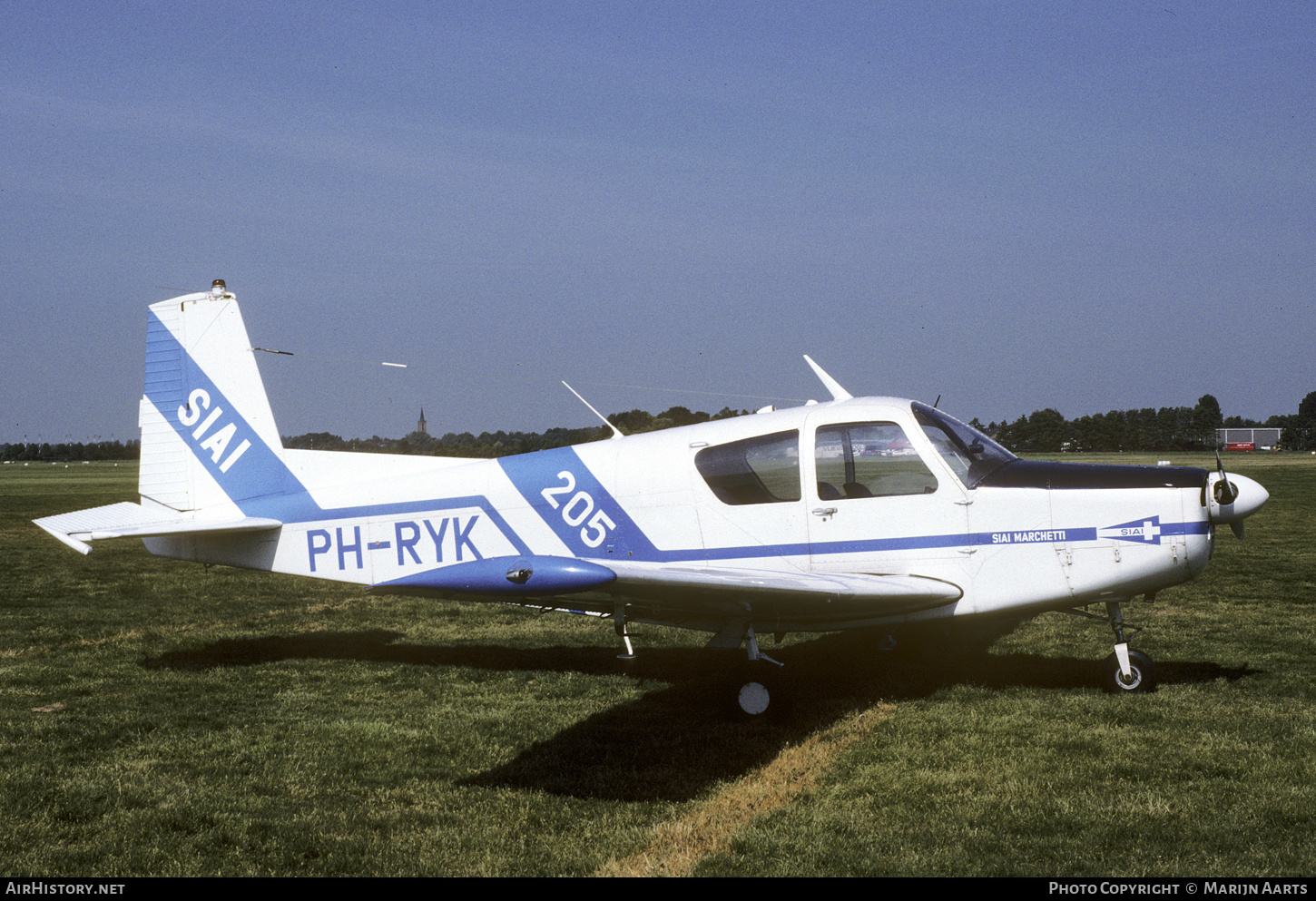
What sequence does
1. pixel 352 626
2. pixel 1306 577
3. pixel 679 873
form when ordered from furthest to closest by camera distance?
pixel 1306 577 < pixel 352 626 < pixel 679 873

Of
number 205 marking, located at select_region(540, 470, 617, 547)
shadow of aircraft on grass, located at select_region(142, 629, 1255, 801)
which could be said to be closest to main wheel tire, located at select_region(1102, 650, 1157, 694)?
shadow of aircraft on grass, located at select_region(142, 629, 1255, 801)

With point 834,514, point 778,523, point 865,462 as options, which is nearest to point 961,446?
point 865,462

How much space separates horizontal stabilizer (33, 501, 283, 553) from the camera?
773 centimetres

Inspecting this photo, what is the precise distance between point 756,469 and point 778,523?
44 cm

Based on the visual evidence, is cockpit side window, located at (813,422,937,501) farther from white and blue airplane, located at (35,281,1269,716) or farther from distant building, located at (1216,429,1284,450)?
distant building, located at (1216,429,1284,450)

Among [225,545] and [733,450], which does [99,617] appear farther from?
[733,450]

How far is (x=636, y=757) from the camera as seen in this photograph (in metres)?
5.83

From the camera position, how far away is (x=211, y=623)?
1090 centimetres

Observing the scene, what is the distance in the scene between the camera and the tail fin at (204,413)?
864 cm

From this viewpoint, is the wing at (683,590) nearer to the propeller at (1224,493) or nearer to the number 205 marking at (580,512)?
the number 205 marking at (580,512)

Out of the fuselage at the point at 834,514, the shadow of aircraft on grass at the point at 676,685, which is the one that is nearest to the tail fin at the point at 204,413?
the shadow of aircraft on grass at the point at 676,685
